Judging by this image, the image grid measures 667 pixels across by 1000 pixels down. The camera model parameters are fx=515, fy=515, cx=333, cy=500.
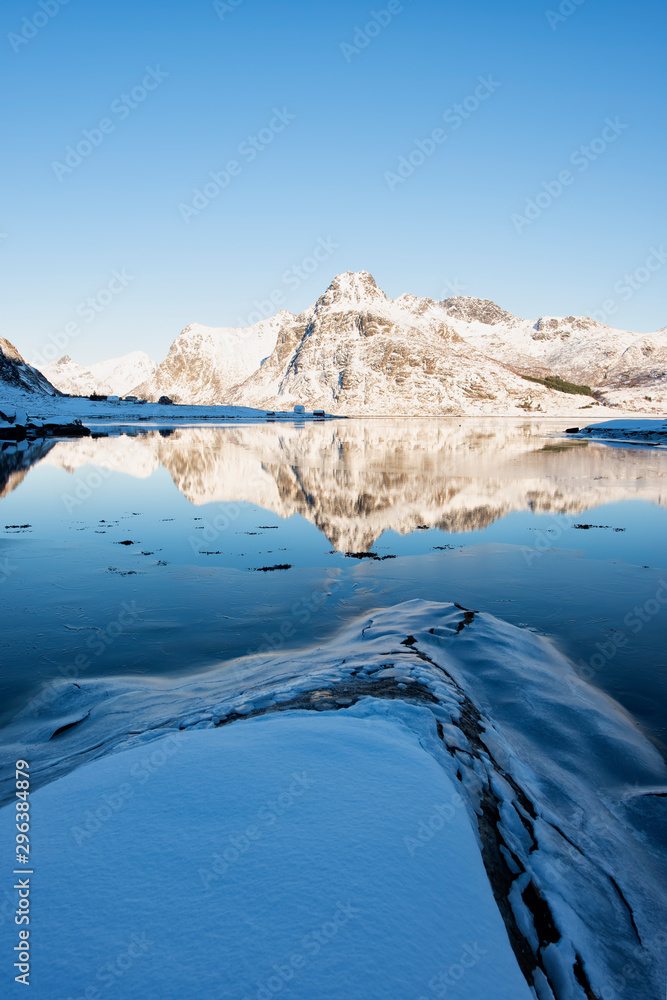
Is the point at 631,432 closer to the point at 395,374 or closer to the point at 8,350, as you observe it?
the point at 395,374

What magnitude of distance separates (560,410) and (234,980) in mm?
150134

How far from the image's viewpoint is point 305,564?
1172 cm

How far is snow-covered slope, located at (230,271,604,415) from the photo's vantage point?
468 feet

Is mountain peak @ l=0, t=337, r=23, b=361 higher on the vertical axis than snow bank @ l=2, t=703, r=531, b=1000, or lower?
higher

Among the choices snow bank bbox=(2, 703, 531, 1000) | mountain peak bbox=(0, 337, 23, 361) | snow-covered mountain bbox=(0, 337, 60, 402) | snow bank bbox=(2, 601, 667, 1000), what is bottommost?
snow bank bbox=(2, 601, 667, 1000)

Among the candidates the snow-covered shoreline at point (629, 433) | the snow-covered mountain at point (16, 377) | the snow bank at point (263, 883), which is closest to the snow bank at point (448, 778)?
the snow bank at point (263, 883)

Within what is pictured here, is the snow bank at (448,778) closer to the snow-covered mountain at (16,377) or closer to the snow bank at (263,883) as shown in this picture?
the snow bank at (263,883)

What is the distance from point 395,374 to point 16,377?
9836cm

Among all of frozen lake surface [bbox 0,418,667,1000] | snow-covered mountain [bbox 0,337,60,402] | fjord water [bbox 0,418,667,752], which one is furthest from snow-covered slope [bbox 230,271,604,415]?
frozen lake surface [bbox 0,418,667,1000]

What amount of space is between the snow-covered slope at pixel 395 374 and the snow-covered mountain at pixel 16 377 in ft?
238

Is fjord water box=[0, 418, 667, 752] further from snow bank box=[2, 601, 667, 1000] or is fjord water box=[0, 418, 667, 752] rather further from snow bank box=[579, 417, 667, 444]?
snow bank box=[579, 417, 667, 444]

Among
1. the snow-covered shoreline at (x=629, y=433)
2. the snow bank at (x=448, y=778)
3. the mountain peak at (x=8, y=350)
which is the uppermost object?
the mountain peak at (x=8, y=350)

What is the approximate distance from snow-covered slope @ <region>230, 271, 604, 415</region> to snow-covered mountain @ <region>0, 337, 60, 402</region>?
72.5m

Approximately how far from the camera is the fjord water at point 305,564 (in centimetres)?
759
